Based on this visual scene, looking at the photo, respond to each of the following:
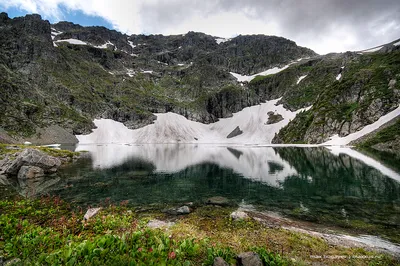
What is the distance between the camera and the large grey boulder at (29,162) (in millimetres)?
39156

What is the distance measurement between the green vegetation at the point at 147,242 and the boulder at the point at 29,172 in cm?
2367

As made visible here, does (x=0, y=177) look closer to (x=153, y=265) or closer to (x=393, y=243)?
(x=153, y=265)

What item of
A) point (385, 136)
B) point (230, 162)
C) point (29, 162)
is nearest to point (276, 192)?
point (230, 162)

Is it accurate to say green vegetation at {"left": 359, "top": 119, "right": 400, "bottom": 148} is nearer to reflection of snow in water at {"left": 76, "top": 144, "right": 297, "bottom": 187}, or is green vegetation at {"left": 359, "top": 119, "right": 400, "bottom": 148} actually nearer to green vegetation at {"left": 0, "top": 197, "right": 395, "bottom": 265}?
reflection of snow in water at {"left": 76, "top": 144, "right": 297, "bottom": 187}

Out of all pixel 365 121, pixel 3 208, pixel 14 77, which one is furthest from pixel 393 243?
pixel 14 77

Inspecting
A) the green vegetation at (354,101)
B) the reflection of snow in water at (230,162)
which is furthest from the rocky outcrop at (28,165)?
the green vegetation at (354,101)

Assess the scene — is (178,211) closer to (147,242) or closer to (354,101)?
(147,242)

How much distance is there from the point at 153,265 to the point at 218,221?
10720 millimetres

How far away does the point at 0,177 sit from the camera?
118 feet

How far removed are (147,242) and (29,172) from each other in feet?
131

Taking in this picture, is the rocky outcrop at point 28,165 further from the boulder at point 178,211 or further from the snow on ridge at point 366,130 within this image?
the snow on ridge at point 366,130

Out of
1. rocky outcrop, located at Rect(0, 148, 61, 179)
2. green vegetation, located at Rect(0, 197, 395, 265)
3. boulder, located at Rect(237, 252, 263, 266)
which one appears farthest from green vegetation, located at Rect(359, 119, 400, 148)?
rocky outcrop, located at Rect(0, 148, 61, 179)

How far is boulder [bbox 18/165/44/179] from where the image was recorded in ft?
122

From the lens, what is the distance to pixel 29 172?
3784 cm
